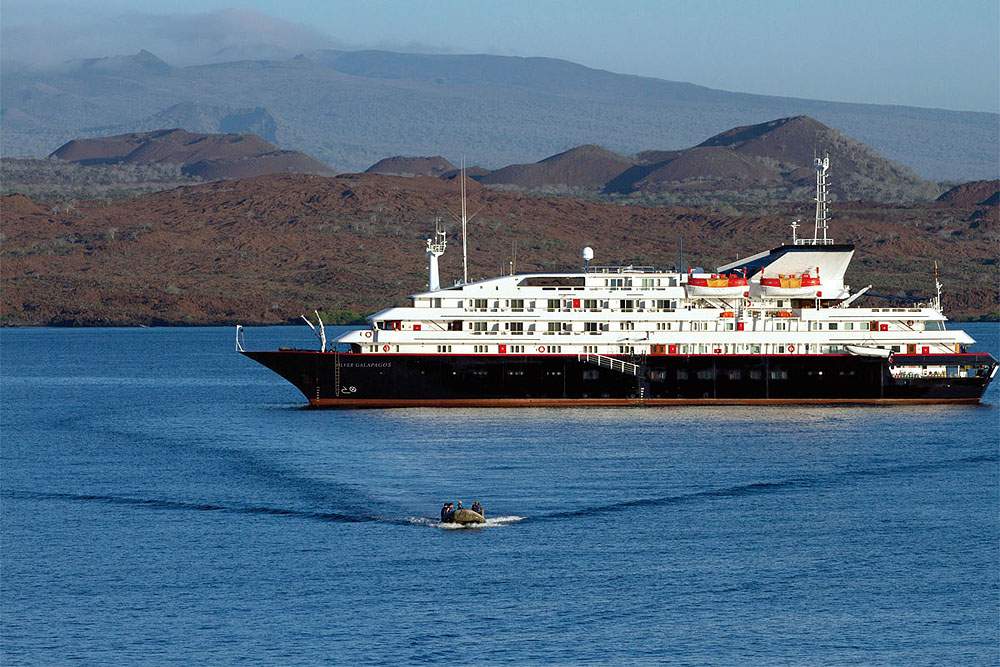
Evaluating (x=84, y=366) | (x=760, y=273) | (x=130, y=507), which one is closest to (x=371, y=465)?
(x=130, y=507)

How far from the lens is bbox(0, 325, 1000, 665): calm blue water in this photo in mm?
38156

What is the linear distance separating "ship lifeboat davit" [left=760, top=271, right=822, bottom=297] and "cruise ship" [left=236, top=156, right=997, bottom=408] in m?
1.32

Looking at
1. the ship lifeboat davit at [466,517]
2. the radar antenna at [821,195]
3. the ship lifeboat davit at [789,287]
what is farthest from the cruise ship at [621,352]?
the ship lifeboat davit at [466,517]

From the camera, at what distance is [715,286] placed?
279 ft

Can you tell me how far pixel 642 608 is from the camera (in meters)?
40.6

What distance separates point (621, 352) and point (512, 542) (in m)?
37.1

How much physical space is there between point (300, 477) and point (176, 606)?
19834 mm

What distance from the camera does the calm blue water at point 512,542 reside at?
3816cm

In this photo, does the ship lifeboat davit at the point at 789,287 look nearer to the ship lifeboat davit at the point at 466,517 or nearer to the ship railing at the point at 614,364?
the ship railing at the point at 614,364

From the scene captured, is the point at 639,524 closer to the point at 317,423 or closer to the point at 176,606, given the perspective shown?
the point at 176,606

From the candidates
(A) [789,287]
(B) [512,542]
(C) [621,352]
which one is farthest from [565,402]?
(B) [512,542]

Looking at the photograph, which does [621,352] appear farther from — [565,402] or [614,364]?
[565,402]

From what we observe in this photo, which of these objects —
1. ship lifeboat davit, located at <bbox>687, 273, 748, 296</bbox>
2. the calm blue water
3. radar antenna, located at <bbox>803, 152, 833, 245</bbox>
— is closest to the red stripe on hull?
the calm blue water

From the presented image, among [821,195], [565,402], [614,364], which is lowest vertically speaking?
[565,402]
